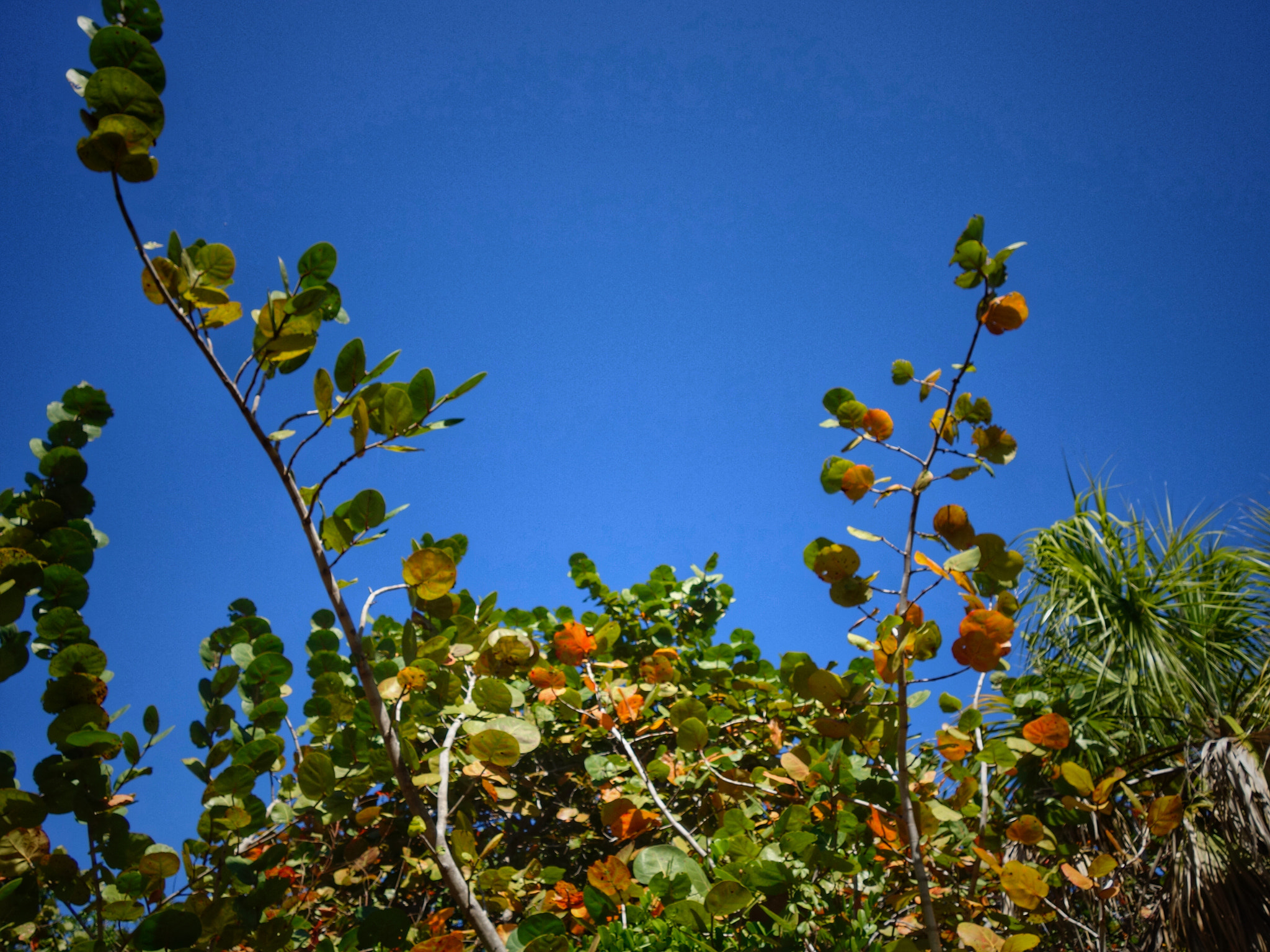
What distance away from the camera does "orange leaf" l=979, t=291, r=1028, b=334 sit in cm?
131

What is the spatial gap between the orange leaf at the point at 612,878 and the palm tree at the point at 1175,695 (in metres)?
1.10

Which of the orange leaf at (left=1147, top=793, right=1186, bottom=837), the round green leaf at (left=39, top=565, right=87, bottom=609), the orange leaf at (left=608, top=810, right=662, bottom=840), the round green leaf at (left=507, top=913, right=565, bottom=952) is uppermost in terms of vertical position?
the round green leaf at (left=39, top=565, right=87, bottom=609)

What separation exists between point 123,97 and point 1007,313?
1.43 meters

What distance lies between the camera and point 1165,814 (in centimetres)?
154

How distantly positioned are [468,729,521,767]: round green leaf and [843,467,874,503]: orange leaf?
81 cm

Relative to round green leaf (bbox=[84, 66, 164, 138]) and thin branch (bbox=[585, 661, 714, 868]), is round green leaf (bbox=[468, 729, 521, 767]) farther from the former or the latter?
round green leaf (bbox=[84, 66, 164, 138])

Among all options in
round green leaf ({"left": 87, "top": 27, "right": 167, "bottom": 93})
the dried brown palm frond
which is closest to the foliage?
round green leaf ({"left": 87, "top": 27, "right": 167, "bottom": 93})

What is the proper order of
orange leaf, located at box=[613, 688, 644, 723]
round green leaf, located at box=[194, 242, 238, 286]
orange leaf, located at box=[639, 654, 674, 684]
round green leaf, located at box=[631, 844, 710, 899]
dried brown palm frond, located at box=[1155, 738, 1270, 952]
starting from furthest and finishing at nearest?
1. dried brown palm frond, located at box=[1155, 738, 1270, 952]
2. orange leaf, located at box=[639, 654, 674, 684]
3. orange leaf, located at box=[613, 688, 644, 723]
4. round green leaf, located at box=[631, 844, 710, 899]
5. round green leaf, located at box=[194, 242, 238, 286]

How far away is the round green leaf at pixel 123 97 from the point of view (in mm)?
865

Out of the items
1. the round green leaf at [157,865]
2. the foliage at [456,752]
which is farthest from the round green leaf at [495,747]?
the round green leaf at [157,865]

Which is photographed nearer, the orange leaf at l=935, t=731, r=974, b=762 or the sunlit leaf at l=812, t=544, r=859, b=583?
the sunlit leaf at l=812, t=544, r=859, b=583

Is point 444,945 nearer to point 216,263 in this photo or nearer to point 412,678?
point 412,678

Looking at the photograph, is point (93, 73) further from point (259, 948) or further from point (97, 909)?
point (259, 948)

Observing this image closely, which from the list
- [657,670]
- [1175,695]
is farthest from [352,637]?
[1175,695]
